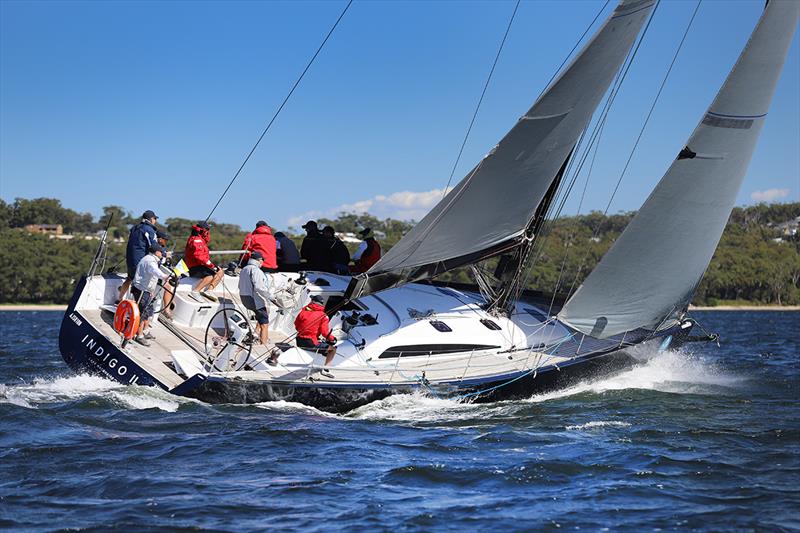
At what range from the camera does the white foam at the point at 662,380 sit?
1423cm

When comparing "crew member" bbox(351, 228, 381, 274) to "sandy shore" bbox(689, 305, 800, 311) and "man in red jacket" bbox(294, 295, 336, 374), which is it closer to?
"man in red jacket" bbox(294, 295, 336, 374)

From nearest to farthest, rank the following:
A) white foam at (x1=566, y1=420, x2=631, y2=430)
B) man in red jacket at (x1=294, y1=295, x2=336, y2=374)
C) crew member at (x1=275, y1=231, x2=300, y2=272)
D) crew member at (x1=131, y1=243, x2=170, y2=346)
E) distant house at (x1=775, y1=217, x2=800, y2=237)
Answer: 1. white foam at (x1=566, y1=420, x2=631, y2=430)
2. man in red jacket at (x1=294, y1=295, x2=336, y2=374)
3. crew member at (x1=131, y1=243, x2=170, y2=346)
4. crew member at (x1=275, y1=231, x2=300, y2=272)
5. distant house at (x1=775, y1=217, x2=800, y2=237)

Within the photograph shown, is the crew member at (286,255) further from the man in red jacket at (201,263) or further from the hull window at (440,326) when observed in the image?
the hull window at (440,326)

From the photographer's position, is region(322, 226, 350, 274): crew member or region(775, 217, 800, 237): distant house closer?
region(322, 226, 350, 274): crew member

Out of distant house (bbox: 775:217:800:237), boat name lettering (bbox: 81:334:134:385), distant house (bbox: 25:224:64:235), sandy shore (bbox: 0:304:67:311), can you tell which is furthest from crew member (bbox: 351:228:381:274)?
distant house (bbox: 25:224:64:235)

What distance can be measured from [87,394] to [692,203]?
932cm

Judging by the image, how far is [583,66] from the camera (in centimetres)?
1398

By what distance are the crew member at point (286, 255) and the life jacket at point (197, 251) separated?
4.60ft

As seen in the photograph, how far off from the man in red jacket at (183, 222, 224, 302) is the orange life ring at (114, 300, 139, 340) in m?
1.68

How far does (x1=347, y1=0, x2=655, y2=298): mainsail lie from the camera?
13688 mm

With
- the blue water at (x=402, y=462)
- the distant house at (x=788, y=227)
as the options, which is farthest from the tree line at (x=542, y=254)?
the blue water at (x=402, y=462)

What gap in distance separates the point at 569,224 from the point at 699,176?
335 feet

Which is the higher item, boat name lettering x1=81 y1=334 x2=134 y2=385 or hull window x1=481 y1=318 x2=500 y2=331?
hull window x1=481 y1=318 x2=500 y2=331

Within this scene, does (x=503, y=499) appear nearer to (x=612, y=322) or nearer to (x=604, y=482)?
(x=604, y=482)
